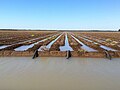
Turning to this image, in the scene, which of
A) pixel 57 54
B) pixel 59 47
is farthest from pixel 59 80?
pixel 59 47

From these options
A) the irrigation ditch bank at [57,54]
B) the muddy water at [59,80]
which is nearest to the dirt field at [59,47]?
the irrigation ditch bank at [57,54]

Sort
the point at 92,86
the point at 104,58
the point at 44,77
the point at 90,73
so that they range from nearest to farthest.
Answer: the point at 92,86, the point at 44,77, the point at 90,73, the point at 104,58

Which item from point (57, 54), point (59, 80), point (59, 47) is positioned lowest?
point (59, 47)

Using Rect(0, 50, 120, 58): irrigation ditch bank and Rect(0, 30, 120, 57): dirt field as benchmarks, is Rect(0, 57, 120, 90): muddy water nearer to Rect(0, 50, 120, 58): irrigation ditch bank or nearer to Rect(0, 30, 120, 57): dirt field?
Rect(0, 50, 120, 58): irrigation ditch bank

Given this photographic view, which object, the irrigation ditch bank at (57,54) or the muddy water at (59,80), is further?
the irrigation ditch bank at (57,54)

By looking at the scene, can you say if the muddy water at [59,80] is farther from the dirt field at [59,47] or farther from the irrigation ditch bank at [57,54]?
the dirt field at [59,47]

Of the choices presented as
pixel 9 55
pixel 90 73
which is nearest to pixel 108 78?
pixel 90 73

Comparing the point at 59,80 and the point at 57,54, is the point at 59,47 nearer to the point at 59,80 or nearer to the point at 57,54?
the point at 57,54

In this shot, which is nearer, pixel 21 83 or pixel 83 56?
pixel 21 83

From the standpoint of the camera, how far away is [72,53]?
9.02 m

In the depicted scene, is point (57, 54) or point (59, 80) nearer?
point (59, 80)

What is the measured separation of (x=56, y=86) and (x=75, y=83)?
2.09 ft

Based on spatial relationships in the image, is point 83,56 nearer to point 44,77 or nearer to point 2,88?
point 44,77

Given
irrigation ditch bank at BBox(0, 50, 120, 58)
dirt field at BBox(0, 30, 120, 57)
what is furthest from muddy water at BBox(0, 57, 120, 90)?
dirt field at BBox(0, 30, 120, 57)
